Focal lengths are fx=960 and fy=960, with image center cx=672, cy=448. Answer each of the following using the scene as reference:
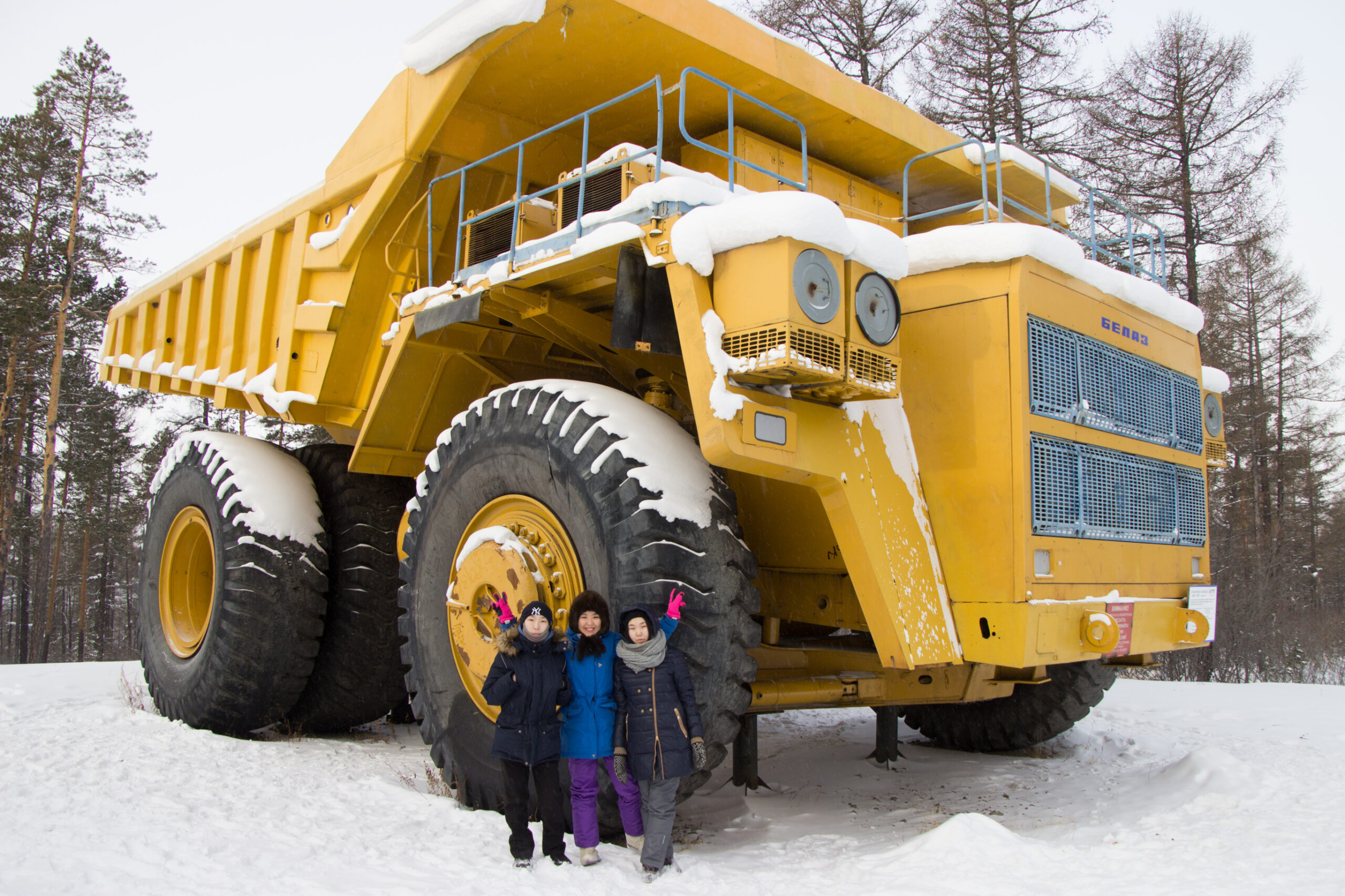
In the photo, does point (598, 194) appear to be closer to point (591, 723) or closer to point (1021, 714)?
point (591, 723)

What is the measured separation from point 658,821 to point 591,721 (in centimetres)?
46

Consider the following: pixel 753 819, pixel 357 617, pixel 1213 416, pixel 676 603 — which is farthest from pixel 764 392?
pixel 357 617

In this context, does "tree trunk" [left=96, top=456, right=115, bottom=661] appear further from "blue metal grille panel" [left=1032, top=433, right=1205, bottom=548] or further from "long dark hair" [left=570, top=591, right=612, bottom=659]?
"blue metal grille panel" [left=1032, top=433, right=1205, bottom=548]

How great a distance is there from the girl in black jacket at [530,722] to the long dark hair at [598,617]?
0.13m

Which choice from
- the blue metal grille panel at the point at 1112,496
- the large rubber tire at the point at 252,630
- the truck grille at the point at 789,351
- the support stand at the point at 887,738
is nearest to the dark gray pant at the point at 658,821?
the truck grille at the point at 789,351

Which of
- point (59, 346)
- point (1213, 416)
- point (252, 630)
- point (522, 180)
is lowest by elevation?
point (252, 630)

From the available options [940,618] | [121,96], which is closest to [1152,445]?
[940,618]

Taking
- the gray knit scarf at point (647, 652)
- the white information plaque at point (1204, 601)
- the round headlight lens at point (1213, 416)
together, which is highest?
the round headlight lens at point (1213, 416)

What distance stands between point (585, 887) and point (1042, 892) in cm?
162

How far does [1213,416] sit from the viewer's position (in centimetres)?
562

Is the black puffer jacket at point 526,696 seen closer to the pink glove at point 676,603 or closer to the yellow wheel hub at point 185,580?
the pink glove at point 676,603

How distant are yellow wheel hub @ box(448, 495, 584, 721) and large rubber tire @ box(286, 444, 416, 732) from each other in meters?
2.17

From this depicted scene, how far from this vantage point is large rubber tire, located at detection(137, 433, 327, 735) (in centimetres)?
627

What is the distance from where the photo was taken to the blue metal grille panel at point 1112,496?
161 inches
